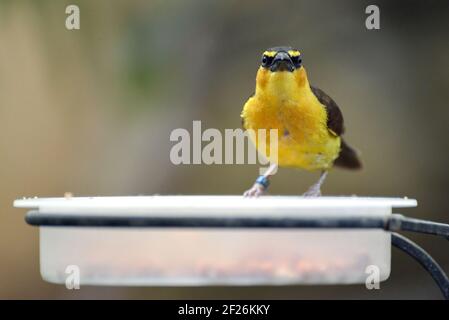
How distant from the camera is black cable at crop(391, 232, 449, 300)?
2059mm

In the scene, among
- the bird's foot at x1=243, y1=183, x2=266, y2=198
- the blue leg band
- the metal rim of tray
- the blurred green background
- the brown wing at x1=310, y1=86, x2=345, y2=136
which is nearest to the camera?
the metal rim of tray

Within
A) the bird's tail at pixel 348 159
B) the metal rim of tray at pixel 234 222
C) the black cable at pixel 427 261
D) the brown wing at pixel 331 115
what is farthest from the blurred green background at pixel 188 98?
the black cable at pixel 427 261

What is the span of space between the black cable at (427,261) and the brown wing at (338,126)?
173cm

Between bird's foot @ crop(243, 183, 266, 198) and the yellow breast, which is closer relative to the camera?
bird's foot @ crop(243, 183, 266, 198)

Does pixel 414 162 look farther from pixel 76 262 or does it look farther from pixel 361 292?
pixel 76 262

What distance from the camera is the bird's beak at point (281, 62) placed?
342 cm

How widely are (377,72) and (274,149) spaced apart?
11.4 ft

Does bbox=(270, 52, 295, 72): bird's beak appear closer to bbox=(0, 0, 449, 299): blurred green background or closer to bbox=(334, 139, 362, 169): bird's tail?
bbox=(334, 139, 362, 169): bird's tail

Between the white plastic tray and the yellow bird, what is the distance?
4.05ft

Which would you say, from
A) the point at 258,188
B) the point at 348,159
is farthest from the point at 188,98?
the point at 258,188

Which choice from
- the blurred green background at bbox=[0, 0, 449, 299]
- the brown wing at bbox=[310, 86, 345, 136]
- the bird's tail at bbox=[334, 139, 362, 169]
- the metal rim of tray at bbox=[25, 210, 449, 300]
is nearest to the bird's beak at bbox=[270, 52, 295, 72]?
the brown wing at bbox=[310, 86, 345, 136]

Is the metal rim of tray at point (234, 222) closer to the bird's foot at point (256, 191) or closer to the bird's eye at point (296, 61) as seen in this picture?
the bird's foot at point (256, 191)

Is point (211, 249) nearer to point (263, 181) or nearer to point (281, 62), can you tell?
point (263, 181)

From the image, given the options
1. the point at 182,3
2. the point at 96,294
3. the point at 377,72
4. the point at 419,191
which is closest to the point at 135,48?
the point at 182,3
